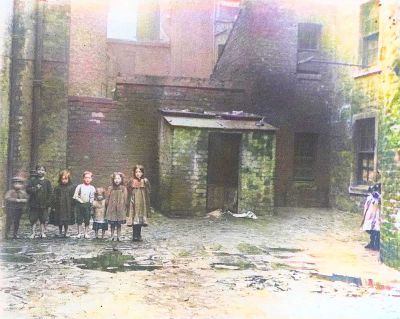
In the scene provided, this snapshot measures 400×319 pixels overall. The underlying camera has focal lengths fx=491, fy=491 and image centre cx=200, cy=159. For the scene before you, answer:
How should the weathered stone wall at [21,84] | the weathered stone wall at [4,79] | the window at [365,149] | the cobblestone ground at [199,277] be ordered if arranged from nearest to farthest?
the cobblestone ground at [199,277], the weathered stone wall at [4,79], the weathered stone wall at [21,84], the window at [365,149]

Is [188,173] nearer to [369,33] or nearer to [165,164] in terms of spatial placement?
[165,164]

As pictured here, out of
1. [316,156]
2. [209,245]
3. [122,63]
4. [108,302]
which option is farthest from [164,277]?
[122,63]

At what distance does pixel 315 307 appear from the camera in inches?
206

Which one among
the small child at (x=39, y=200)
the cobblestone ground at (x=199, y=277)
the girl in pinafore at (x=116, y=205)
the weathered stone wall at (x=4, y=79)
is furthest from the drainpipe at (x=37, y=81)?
the girl in pinafore at (x=116, y=205)

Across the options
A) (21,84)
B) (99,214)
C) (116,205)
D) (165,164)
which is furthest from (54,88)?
(116,205)

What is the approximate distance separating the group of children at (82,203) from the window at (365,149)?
726 centimetres

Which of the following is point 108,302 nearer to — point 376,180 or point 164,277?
point 164,277

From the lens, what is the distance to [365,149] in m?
14.4

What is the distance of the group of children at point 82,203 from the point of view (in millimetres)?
9703

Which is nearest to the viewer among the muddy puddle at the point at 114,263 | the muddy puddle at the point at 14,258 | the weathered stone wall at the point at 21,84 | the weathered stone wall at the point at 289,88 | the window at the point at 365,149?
the muddy puddle at the point at 114,263

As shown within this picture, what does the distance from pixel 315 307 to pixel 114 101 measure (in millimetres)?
10919

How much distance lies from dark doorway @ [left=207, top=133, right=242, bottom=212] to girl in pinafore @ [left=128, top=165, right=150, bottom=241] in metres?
4.57

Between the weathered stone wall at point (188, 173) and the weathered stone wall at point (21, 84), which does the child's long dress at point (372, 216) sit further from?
the weathered stone wall at point (21, 84)

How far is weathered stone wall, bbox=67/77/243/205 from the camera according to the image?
47.5ft
